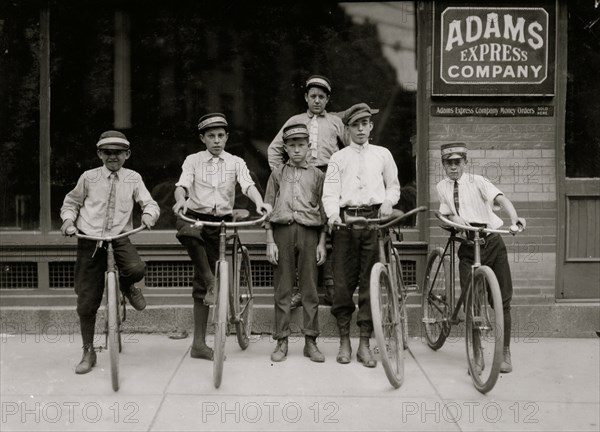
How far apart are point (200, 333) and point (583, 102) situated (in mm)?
4368

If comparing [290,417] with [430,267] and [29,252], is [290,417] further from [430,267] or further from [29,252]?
[29,252]

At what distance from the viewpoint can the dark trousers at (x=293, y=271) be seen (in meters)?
6.21

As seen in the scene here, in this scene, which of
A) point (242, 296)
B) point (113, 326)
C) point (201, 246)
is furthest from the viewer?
point (242, 296)

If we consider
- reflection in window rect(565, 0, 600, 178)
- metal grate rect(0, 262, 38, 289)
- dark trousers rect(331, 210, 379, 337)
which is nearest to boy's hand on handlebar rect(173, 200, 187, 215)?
dark trousers rect(331, 210, 379, 337)

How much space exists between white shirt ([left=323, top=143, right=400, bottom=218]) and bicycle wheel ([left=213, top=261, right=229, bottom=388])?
114 cm

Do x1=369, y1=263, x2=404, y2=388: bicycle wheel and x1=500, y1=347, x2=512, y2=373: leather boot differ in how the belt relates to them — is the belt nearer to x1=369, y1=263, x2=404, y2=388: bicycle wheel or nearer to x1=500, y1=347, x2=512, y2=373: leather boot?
x1=369, y1=263, x2=404, y2=388: bicycle wheel

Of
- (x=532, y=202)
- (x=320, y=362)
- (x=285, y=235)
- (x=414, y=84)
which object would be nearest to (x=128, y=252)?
(x=285, y=235)

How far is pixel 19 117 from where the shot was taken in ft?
24.2

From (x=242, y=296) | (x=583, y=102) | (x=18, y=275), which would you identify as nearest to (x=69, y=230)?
(x=242, y=296)

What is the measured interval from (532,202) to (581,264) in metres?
0.83

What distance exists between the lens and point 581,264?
737 cm

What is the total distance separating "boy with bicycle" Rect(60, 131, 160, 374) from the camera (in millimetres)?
5906

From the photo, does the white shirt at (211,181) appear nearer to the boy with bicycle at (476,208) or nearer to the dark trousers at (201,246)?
the dark trousers at (201,246)

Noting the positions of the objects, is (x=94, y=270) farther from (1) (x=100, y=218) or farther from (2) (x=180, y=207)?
(2) (x=180, y=207)
